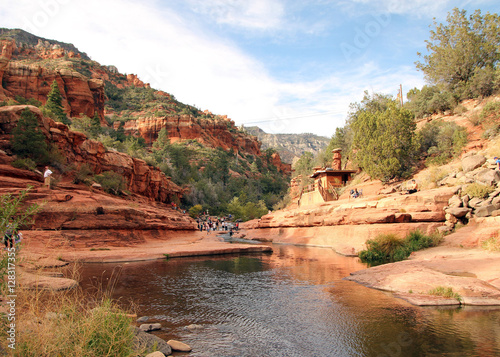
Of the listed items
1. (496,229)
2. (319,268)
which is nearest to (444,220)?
(496,229)

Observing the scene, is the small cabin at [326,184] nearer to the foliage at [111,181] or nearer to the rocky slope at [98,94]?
the foliage at [111,181]

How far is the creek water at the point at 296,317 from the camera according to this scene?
17.7ft

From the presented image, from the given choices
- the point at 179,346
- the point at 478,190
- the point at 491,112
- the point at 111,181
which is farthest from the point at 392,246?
the point at 111,181

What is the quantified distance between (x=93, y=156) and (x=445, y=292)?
85.3 ft

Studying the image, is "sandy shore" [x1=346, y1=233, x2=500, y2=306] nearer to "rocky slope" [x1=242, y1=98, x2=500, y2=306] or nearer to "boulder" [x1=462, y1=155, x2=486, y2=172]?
"rocky slope" [x1=242, y1=98, x2=500, y2=306]

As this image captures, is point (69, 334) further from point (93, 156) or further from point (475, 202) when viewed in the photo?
point (93, 156)

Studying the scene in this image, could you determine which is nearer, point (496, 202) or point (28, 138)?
point (496, 202)

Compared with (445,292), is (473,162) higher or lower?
higher

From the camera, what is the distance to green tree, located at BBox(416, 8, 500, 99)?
30375mm

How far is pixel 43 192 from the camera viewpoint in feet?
54.4

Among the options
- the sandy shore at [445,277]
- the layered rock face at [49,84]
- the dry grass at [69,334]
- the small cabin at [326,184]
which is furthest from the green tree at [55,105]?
the sandy shore at [445,277]

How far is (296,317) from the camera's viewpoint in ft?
22.9

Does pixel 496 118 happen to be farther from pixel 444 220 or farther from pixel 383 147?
pixel 444 220

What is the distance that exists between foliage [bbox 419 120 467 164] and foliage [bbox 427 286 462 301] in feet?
61.6
